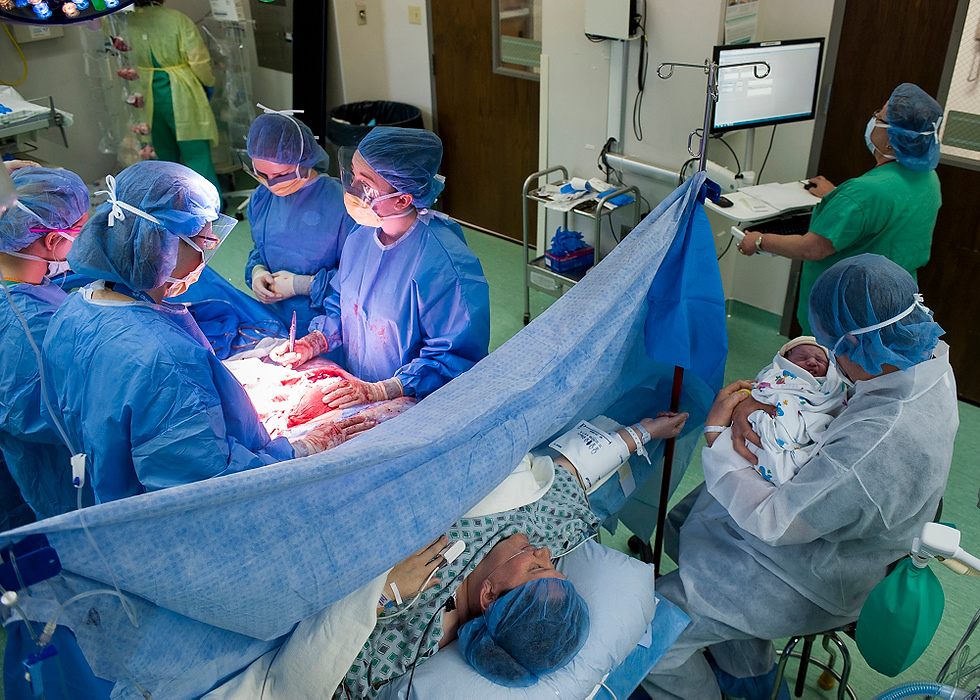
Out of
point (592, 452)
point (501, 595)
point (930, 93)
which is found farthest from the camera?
point (930, 93)

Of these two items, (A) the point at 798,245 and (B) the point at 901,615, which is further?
(A) the point at 798,245

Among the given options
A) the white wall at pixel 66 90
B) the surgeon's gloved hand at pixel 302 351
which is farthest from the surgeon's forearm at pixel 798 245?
the white wall at pixel 66 90

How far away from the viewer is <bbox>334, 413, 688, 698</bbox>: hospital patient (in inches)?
50.2

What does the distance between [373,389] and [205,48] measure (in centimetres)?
366

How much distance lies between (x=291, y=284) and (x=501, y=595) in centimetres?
154

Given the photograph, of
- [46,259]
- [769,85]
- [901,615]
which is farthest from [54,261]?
[769,85]

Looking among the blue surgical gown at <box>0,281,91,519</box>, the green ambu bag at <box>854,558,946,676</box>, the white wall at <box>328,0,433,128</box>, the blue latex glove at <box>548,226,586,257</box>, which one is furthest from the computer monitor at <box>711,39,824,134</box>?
the white wall at <box>328,0,433,128</box>

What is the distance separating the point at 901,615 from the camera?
1.31 m

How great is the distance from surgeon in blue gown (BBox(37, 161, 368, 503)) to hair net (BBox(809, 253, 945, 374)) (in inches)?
49.4

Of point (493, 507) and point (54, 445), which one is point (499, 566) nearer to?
point (493, 507)

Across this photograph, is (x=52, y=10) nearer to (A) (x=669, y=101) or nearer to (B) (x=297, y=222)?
(B) (x=297, y=222)

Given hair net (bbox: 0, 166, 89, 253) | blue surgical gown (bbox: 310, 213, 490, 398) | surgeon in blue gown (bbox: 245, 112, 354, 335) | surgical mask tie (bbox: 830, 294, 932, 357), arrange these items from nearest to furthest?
1. surgical mask tie (bbox: 830, 294, 932, 357)
2. hair net (bbox: 0, 166, 89, 253)
3. blue surgical gown (bbox: 310, 213, 490, 398)
4. surgeon in blue gown (bbox: 245, 112, 354, 335)

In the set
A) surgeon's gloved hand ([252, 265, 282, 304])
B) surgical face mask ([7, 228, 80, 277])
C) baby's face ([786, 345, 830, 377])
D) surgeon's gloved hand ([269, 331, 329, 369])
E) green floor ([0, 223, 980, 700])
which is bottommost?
green floor ([0, 223, 980, 700])

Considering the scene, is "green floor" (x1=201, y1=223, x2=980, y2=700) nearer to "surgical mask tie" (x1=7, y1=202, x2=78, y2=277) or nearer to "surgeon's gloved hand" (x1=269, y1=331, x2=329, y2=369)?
"surgeon's gloved hand" (x1=269, y1=331, x2=329, y2=369)
